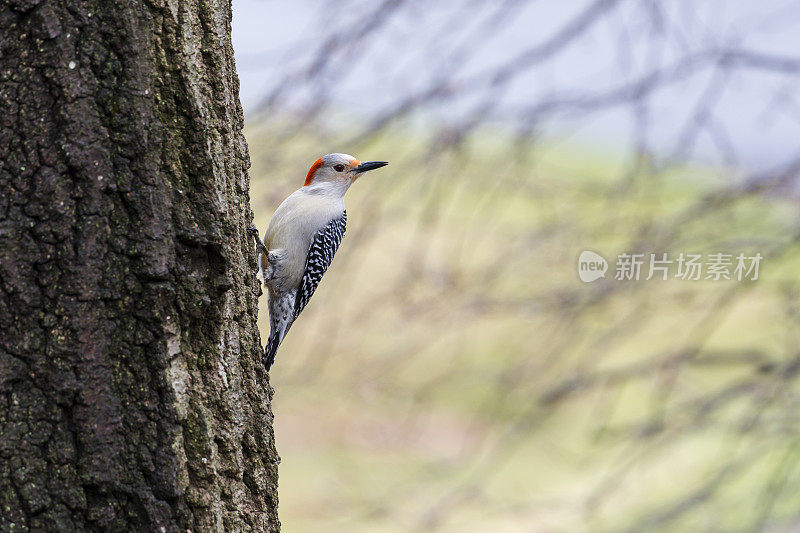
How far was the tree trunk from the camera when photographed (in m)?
1.47

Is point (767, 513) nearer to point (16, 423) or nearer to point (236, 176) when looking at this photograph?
point (236, 176)

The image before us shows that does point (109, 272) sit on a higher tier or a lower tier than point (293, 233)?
lower

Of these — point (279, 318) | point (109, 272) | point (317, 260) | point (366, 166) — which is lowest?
point (109, 272)

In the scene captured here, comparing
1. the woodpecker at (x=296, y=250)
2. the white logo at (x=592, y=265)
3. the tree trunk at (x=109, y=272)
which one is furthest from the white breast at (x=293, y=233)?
the tree trunk at (x=109, y=272)

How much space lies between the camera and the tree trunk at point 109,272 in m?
1.47

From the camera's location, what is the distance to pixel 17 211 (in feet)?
4.85

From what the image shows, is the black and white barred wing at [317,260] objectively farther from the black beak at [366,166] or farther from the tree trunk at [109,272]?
the tree trunk at [109,272]

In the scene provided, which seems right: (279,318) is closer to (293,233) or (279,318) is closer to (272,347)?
(272,347)

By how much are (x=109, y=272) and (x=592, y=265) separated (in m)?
3.16

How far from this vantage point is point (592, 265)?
4.25 meters

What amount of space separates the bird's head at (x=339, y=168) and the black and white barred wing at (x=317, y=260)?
217mm

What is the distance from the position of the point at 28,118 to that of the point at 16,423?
1.87 feet

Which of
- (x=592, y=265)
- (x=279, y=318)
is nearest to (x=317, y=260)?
(x=279, y=318)

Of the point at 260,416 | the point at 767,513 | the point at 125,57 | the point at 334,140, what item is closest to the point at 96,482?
the point at 260,416
